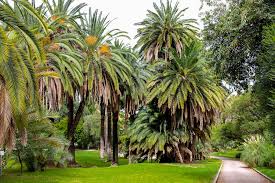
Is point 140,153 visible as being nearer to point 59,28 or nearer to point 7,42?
point 59,28

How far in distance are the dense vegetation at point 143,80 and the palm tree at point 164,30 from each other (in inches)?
3.9

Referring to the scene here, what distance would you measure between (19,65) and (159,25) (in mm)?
29568

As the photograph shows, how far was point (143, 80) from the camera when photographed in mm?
40000

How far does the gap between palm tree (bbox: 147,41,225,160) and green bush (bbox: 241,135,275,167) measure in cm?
554

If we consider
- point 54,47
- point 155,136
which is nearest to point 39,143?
point 54,47

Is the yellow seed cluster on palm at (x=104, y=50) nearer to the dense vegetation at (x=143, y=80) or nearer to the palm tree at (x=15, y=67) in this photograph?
the dense vegetation at (x=143, y=80)

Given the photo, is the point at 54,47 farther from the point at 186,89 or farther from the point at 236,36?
the point at 236,36

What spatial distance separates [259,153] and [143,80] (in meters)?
12.8

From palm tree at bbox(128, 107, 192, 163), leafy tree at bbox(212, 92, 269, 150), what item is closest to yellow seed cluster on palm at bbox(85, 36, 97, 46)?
palm tree at bbox(128, 107, 192, 163)

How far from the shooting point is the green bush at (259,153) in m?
35.9

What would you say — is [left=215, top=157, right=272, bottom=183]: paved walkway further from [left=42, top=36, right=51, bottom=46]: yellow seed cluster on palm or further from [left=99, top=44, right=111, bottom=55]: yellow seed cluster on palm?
[left=42, top=36, right=51, bottom=46]: yellow seed cluster on palm

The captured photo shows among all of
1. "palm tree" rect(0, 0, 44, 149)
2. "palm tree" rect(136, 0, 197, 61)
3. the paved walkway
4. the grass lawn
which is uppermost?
"palm tree" rect(136, 0, 197, 61)

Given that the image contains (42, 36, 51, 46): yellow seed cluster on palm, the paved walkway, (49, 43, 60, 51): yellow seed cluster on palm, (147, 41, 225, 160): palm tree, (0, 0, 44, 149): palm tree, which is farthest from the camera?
(147, 41, 225, 160): palm tree

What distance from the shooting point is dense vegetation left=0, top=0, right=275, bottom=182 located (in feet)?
54.2
